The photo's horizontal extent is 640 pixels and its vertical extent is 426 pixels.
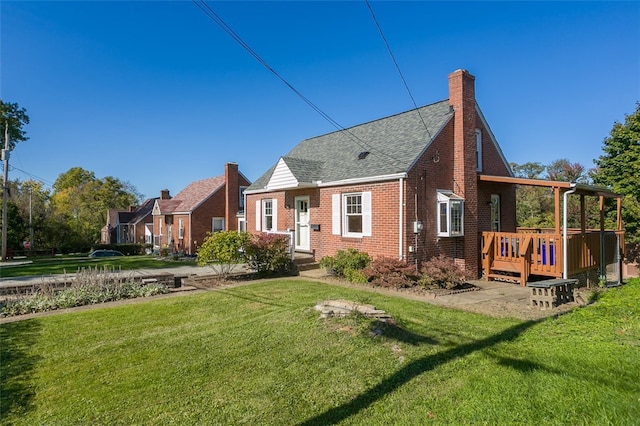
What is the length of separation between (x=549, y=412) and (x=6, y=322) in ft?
31.7

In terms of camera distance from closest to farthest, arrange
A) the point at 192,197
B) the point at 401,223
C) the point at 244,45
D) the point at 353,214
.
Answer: the point at 244,45 < the point at 401,223 < the point at 353,214 < the point at 192,197

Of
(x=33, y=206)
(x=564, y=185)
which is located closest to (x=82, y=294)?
(x=564, y=185)

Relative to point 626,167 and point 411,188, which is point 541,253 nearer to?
point 411,188

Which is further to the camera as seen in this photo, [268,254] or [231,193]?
[231,193]

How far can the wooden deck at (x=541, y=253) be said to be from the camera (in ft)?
35.6

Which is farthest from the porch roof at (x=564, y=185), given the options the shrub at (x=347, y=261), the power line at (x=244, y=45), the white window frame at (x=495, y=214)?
the power line at (x=244, y=45)

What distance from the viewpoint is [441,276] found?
10453 mm

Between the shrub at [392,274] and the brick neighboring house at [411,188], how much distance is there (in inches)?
24.8

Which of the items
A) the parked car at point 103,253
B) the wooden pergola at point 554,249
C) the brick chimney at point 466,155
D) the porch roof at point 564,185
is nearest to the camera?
the porch roof at point 564,185

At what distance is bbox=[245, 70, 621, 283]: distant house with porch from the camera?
12.0 m

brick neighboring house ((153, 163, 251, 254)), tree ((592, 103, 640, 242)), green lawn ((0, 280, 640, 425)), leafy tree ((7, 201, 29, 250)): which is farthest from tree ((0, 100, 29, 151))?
tree ((592, 103, 640, 242))

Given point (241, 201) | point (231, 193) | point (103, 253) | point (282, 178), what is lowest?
point (103, 253)

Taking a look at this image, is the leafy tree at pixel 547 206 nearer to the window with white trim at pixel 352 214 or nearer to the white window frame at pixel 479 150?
the white window frame at pixel 479 150

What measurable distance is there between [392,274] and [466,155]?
217 inches
